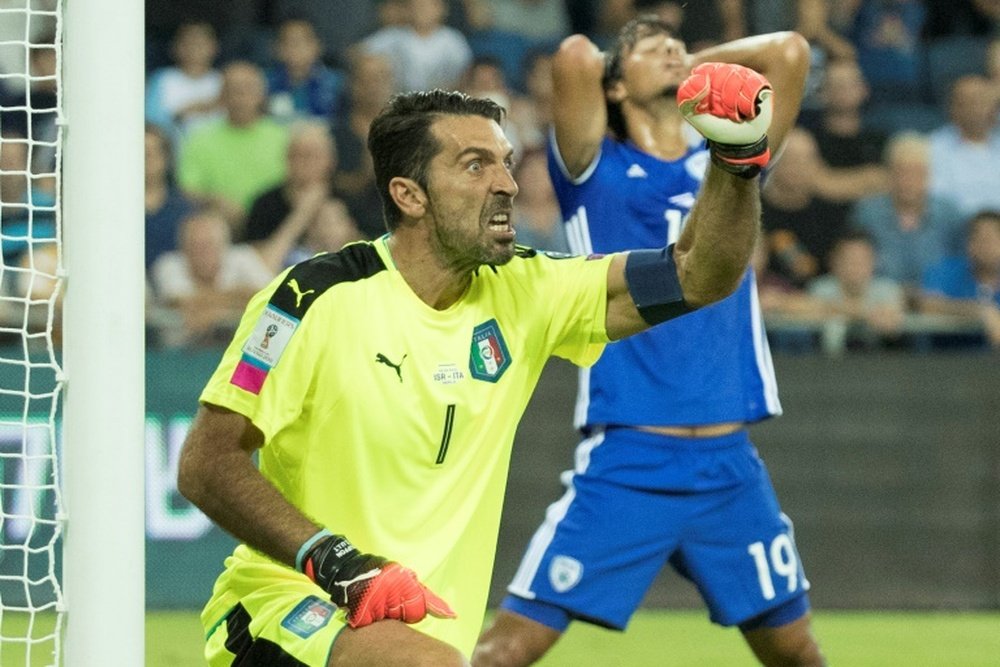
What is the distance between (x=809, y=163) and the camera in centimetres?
987

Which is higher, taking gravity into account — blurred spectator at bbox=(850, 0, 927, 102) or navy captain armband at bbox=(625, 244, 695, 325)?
blurred spectator at bbox=(850, 0, 927, 102)

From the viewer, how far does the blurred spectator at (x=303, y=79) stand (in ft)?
34.4

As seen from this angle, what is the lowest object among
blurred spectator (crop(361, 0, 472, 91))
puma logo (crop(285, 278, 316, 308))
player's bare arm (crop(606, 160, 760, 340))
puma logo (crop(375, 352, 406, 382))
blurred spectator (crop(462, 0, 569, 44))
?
puma logo (crop(375, 352, 406, 382))

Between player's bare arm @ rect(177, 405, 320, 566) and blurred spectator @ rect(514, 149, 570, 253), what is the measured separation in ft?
18.7

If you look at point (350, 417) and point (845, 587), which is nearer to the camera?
point (350, 417)

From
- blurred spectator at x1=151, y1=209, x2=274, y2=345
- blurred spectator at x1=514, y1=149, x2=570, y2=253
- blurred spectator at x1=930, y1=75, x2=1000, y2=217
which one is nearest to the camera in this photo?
blurred spectator at x1=151, y1=209, x2=274, y2=345

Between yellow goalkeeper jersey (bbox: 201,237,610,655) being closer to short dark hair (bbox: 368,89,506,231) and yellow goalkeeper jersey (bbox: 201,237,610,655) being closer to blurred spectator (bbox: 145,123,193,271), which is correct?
short dark hair (bbox: 368,89,506,231)

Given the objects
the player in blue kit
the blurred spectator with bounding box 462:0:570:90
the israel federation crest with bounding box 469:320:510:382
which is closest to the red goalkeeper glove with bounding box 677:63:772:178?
the israel federation crest with bounding box 469:320:510:382

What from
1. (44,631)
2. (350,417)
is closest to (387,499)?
(350,417)

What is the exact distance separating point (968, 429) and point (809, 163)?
1.91 meters

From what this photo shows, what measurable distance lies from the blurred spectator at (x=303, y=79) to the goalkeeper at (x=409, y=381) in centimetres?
625

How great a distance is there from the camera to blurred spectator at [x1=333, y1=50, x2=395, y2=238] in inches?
385

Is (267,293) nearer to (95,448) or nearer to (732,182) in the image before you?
(95,448)

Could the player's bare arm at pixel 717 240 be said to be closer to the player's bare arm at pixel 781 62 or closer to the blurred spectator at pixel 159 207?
the player's bare arm at pixel 781 62
